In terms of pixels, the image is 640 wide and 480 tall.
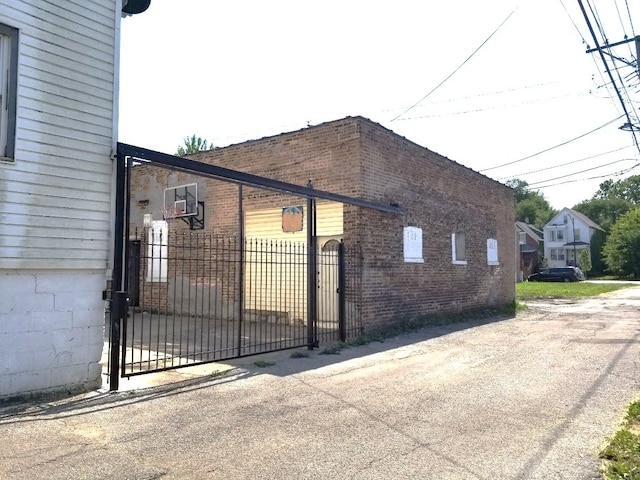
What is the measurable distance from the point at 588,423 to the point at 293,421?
2935 millimetres

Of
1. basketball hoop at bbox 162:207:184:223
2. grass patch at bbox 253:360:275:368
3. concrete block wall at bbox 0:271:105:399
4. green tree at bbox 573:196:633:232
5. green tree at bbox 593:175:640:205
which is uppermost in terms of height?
green tree at bbox 593:175:640:205

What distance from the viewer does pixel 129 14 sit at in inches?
290

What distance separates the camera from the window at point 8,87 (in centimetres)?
548

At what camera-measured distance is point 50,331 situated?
18.7 feet

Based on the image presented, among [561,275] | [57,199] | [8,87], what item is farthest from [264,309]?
[561,275]

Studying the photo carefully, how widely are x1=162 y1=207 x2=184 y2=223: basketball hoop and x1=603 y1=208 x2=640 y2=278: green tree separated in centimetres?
5104

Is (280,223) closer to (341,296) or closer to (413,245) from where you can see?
(341,296)

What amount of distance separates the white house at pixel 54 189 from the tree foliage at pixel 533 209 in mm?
83370

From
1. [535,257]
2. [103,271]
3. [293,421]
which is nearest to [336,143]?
[103,271]

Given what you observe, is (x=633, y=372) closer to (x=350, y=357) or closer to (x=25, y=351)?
(x=350, y=357)

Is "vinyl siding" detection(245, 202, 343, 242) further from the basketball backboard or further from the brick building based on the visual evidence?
the basketball backboard

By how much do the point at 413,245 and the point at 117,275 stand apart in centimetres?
795

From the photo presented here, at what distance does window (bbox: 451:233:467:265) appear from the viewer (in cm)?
1455

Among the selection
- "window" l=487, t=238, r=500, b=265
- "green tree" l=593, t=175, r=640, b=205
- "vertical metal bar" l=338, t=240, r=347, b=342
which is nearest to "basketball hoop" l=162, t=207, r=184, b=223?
"vertical metal bar" l=338, t=240, r=347, b=342
